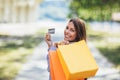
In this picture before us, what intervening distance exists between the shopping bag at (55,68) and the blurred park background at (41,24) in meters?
1.81

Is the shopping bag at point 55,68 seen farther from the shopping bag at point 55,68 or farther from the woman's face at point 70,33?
the woman's face at point 70,33

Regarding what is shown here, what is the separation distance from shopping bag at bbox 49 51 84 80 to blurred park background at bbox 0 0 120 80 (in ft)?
5.93

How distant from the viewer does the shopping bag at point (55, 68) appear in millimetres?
1432

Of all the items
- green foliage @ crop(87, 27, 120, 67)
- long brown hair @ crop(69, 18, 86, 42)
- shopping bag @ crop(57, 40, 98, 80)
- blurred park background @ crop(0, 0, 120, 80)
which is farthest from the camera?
green foliage @ crop(87, 27, 120, 67)

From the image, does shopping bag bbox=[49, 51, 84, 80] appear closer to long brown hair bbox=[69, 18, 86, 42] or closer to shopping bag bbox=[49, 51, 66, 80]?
shopping bag bbox=[49, 51, 66, 80]

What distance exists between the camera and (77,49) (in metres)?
1.43

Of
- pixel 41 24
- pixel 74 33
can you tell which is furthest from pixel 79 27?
pixel 41 24

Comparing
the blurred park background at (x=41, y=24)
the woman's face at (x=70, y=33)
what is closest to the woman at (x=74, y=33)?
the woman's face at (x=70, y=33)

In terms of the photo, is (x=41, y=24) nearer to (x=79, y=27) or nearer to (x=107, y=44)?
(x=107, y=44)

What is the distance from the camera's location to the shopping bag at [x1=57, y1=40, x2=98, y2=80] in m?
1.37

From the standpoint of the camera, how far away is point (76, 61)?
139 cm

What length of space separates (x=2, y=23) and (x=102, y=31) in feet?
3.28

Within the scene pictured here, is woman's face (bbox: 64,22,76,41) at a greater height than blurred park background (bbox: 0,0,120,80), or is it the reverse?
woman's face (bbox: 64,22,76,41)

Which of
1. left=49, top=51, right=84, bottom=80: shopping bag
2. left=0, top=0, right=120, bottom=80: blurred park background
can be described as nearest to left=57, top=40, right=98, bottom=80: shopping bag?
left=49, top=51, right=84, bottom=80: shopping bag
